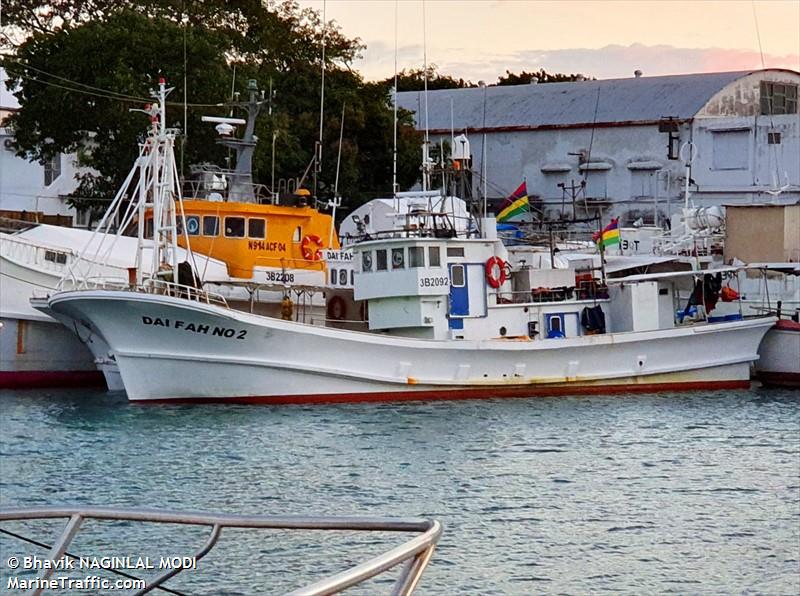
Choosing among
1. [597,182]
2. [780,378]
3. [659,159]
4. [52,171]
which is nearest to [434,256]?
[780,378]

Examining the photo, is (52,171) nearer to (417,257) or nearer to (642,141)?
(642,141)

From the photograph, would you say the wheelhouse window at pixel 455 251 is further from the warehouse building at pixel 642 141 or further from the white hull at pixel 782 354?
the warehouse building at pixel 642 141

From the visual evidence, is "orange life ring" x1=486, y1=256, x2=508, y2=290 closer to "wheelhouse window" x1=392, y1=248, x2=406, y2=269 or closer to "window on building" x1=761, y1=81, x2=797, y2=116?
"wheelhouse window" x1=392, y1=248, x2=406, y2=269

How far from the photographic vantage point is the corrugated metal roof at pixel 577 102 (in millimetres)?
55688

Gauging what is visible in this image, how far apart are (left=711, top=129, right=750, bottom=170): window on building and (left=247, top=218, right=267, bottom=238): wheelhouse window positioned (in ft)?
86.3

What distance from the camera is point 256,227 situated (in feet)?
103

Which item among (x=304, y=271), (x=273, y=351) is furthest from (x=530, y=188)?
(x=273, y=351)

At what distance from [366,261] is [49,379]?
731cm

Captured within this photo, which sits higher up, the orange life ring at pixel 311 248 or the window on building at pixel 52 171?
the window on building at pixel 52 171

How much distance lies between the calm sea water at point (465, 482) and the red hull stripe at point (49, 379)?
1.02 m

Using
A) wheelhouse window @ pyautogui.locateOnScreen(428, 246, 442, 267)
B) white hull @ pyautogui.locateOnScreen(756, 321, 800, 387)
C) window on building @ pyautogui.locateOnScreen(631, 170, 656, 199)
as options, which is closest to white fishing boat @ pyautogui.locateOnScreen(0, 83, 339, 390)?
wheelhouse window @ pyautogui.locateOnScreen(428, 246, 442, 267)

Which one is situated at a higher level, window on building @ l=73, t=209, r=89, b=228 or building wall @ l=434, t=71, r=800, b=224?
building wall @ l=434, t=71, r=800, b=224

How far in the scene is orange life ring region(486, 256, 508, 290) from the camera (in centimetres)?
2979

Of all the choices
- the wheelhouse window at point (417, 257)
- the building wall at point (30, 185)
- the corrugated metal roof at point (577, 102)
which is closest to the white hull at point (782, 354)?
the wheelhouse window at point (417, 257)
